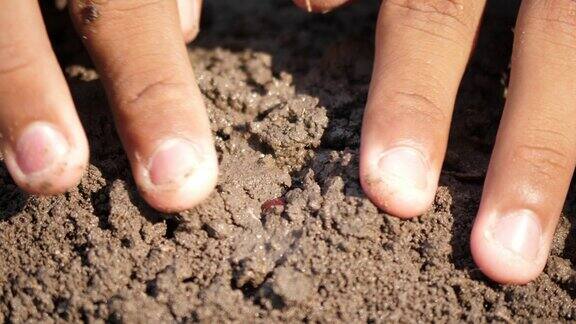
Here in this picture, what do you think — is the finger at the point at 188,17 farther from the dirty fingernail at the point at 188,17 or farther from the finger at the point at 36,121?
the finger at the point at 36,121

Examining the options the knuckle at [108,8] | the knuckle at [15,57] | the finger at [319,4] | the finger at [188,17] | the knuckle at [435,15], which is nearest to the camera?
the knuckle at [15,57]

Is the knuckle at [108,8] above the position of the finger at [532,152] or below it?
above

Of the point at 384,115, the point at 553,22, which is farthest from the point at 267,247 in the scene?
→ the point at 553,22

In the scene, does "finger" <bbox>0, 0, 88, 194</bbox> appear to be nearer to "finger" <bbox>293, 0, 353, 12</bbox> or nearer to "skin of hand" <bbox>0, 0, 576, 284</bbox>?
"skin of hand" <bbox>0, 0, 576, 284</bbox>

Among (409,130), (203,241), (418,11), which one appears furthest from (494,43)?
(203,241)

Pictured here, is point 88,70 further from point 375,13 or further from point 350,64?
point 375,13

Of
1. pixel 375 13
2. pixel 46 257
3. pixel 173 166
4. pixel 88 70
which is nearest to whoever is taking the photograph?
pixel 173 166

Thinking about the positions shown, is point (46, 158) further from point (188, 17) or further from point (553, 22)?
point (553, 22)

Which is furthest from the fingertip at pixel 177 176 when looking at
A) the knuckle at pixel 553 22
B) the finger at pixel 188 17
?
the knuckle at pixel 553 22
